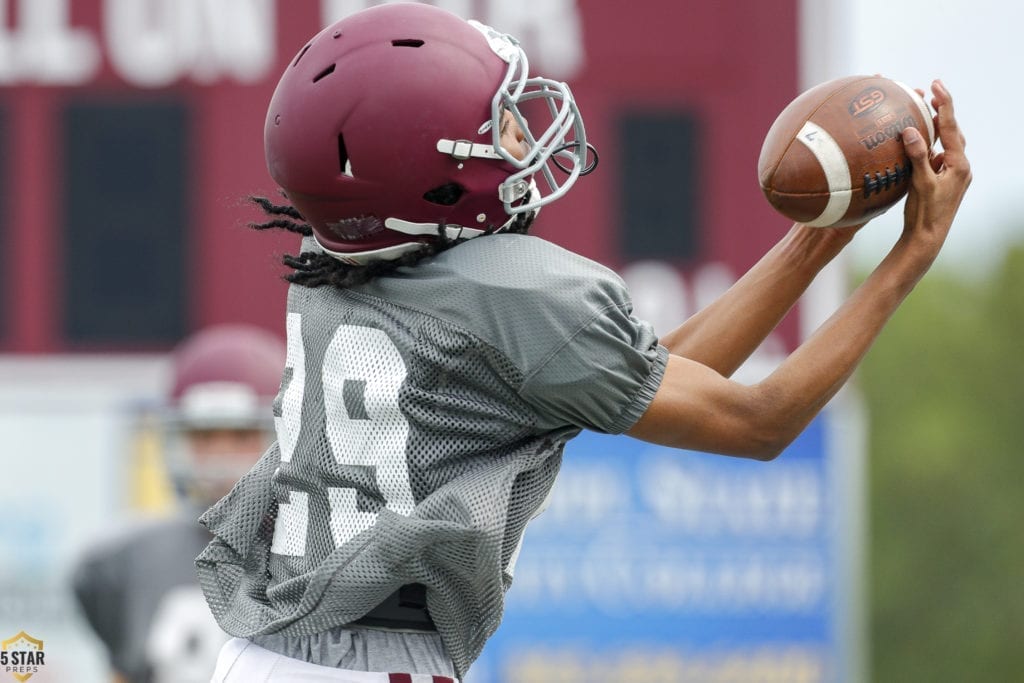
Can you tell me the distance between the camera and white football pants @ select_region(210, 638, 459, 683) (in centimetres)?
261

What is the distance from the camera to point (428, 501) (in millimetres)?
2545

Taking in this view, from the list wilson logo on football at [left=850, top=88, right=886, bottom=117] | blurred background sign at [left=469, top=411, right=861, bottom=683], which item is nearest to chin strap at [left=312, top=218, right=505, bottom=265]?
wilson logo on football at [left=850, top=88, right=886, bottom=117]

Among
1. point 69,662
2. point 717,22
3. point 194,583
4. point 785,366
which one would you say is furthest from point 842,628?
point 785,366

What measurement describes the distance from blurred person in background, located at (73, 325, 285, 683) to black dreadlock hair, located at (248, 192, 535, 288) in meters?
2.33

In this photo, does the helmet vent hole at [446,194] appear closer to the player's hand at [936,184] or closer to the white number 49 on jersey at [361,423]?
the white number 49 on jersey at [361,423]

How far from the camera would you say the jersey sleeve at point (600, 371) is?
2.51m

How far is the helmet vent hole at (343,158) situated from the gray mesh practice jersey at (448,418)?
18 cm

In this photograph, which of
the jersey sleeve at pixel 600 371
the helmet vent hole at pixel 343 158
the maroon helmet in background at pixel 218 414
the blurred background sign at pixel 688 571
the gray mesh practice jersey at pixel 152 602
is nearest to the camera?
the jersey sleeve at pixel 600 371

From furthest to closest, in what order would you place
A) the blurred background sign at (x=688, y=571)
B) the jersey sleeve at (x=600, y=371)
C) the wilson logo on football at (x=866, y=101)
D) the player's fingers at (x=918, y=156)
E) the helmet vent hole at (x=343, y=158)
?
the blurred background sign at (x=688, y=571)
the wilson logo on football at (x=866, y=101)
the player's fingers at (x=918, y=156)
the helmet vent hole at (x=343, y=158)
the jersey sleeve at (x=600, y=371)

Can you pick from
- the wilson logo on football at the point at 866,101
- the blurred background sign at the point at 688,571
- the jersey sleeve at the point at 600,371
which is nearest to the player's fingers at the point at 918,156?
the wilson logo on football at the point at 866,101

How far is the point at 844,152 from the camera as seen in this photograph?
2859 millimetres

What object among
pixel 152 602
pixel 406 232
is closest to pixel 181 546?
pixel 152 602

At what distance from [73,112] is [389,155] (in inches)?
242

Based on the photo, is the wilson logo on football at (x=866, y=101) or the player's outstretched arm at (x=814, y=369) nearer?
the player's outstretched arm at (x=814, y=369)
